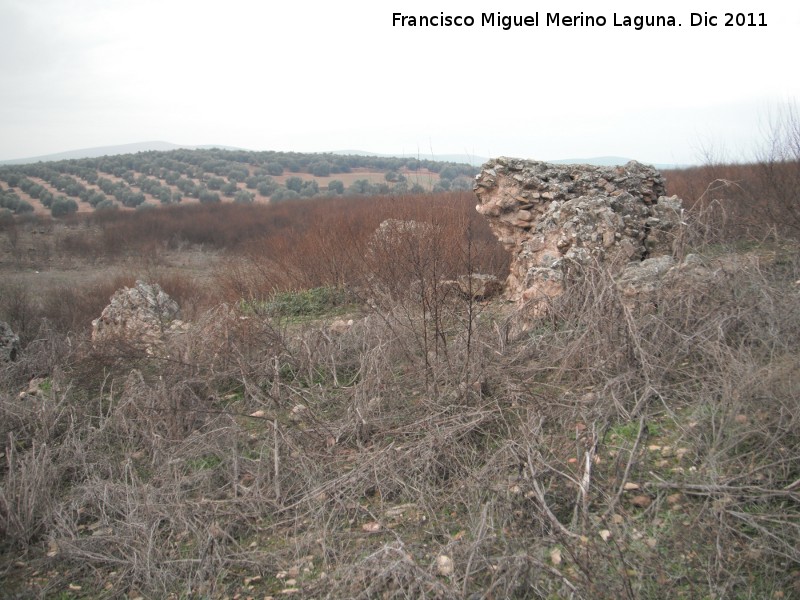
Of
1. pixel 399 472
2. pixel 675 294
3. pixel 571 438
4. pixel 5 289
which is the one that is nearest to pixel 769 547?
pixel 571 438

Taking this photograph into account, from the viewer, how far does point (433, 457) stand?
11.5ft

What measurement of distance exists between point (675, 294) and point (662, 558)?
2.30m

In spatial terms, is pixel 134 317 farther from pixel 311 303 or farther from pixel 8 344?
pixel 311 303

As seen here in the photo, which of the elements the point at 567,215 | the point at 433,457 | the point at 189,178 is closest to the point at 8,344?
the point at 433,457

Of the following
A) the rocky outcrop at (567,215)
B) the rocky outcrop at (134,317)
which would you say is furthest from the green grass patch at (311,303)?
the rocky outcrop at (567,215)

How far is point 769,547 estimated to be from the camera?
252 centimetres

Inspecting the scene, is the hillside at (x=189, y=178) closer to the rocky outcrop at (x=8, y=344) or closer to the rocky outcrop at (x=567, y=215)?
the rocky outcrop at (x=567, y=215)

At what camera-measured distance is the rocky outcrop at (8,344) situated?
6.78 m

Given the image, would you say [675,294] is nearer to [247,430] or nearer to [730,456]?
[730,456]

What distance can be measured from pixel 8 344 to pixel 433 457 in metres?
5.71

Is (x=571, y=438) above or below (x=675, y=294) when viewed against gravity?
below

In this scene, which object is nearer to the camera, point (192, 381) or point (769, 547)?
point (769, 547)

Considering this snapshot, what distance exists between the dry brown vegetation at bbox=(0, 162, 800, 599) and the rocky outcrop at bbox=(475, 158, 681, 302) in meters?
0.74

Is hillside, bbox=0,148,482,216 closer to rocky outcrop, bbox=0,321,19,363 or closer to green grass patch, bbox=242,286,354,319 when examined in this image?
green grass patch, bbox=242,286,354,319
